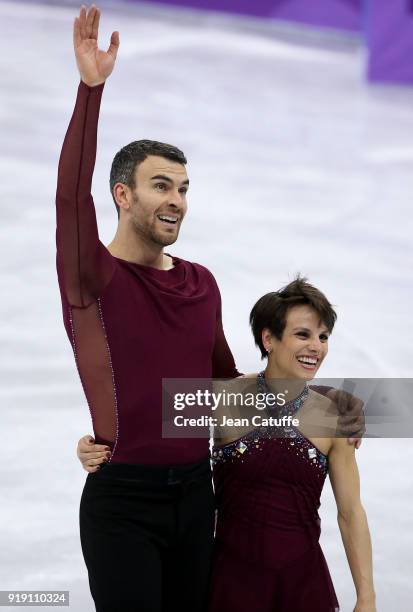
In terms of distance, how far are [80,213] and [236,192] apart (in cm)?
520

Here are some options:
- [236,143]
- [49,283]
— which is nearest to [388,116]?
[236,143]

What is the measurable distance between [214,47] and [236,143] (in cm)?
319

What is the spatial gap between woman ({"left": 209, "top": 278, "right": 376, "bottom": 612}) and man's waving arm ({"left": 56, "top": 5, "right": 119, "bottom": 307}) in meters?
0.52

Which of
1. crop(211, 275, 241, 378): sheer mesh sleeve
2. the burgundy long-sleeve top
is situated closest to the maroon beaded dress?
the burgundy long-sleeve top

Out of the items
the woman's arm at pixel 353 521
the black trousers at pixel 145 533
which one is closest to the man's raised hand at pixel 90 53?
the black trousers at pixel 145 533

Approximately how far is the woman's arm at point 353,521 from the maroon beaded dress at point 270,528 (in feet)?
0.13

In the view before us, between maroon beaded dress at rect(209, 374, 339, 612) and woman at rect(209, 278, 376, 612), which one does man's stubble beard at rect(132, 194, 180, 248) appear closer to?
woman at rect(209, 278, 376, 612)

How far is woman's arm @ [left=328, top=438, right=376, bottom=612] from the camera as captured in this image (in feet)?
8.21

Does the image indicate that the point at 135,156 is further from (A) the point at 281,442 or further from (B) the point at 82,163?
(A) the point at 281,442

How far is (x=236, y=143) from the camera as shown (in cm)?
848

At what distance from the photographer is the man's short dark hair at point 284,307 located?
Result: 2.55m

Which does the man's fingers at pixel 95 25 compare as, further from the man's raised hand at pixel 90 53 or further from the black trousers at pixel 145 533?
the black trousers at pixel 145 533

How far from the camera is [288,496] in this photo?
8.13 feet
